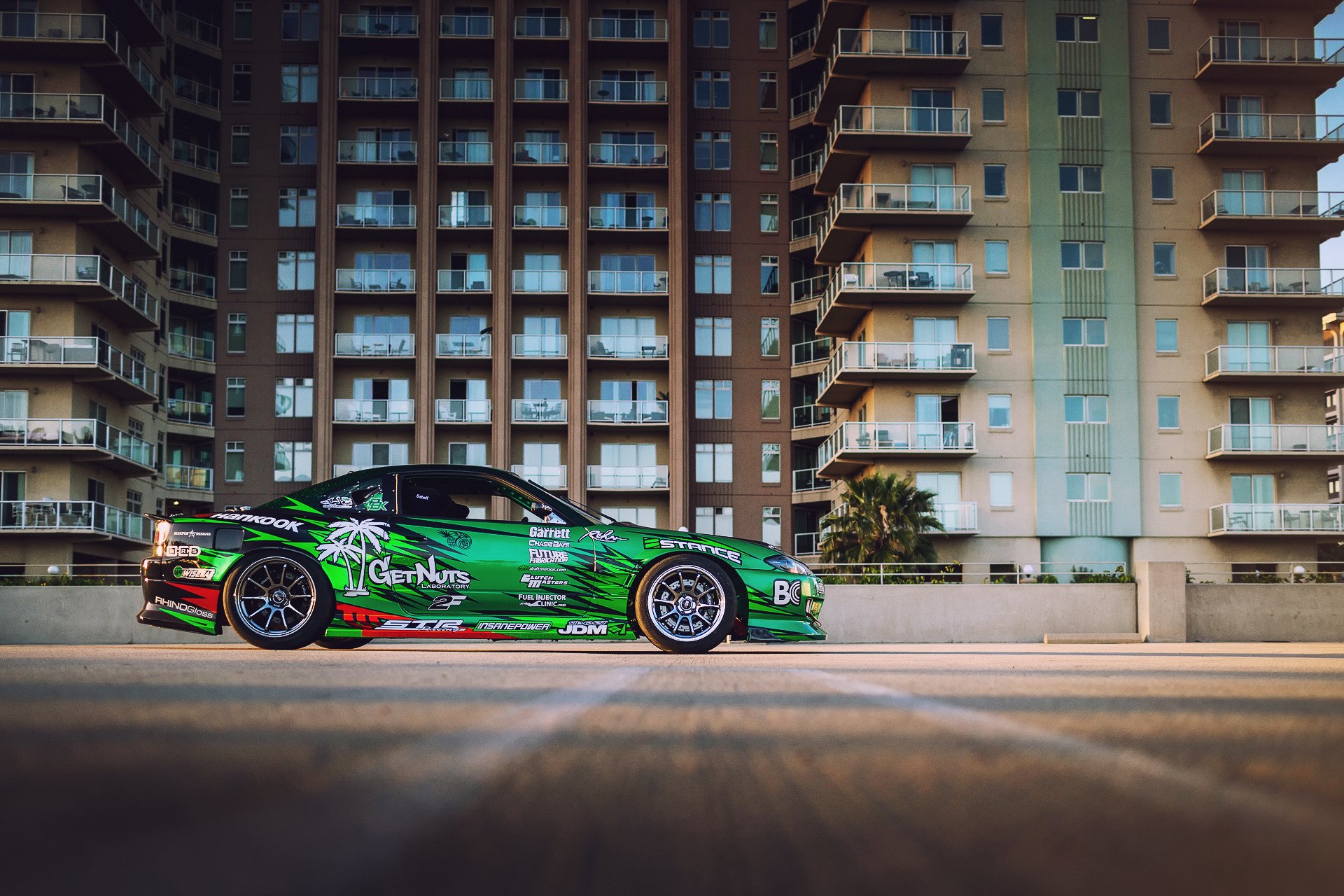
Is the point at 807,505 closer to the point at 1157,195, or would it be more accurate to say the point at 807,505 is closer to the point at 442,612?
the point at 1157,195

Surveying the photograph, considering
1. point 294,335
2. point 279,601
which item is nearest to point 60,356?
point 294,335

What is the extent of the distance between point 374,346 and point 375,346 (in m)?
0.03

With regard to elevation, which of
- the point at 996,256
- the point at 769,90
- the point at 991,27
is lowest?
the point at 996,256

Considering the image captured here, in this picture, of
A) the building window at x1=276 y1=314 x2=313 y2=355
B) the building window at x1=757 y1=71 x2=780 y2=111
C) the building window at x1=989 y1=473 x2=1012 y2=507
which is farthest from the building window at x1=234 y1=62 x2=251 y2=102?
the building window at x1=989 y1=473 x2=1012 y2=507

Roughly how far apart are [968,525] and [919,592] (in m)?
12.0

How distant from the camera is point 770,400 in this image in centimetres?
5875

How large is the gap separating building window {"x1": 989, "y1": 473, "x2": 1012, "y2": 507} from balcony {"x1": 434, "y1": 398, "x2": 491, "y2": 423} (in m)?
20.6

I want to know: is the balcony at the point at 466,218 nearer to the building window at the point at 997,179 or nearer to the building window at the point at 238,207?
the building window at the point at 238,207

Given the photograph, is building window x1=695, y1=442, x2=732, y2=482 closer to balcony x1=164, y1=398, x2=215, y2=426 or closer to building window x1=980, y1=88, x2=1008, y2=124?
building window x1=980, y1=88, x2=1008, y2=124

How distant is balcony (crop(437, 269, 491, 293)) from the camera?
181ft

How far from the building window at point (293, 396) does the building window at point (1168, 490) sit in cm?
3483

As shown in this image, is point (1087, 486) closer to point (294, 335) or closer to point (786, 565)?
point (294, 335)

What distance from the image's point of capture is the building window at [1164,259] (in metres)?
49.6

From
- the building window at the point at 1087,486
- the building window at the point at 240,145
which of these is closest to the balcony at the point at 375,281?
the building window at the point at 240,145
